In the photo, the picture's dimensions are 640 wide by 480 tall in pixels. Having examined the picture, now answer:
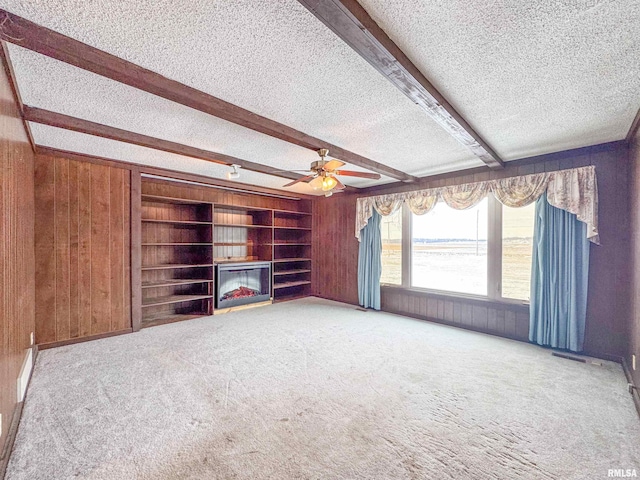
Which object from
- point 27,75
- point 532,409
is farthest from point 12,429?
point 532,409

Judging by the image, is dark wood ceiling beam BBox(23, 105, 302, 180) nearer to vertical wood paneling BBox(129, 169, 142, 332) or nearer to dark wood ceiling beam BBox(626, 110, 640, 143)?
vertical wood paneling BBox(129, 169, 142, 332)

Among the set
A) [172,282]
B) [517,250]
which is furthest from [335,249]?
[517,250]

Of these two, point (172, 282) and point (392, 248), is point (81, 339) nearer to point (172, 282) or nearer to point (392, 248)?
point (172, 282)

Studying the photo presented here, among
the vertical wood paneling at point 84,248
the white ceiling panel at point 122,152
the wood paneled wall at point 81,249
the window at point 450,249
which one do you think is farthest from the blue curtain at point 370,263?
the vertical wood paneling at point 84,248

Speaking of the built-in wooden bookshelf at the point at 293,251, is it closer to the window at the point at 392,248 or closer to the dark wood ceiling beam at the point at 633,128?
the window at the point at 392,248

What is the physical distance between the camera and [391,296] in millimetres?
5133

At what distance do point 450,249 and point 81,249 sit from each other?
5145 mm

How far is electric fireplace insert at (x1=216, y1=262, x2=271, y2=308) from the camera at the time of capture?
510 cm

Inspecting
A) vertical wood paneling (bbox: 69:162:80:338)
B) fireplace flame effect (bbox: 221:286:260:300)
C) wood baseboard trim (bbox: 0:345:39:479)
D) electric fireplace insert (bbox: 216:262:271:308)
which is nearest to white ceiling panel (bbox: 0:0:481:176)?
vertical wood paneling (bbox: 69:162:80:338)

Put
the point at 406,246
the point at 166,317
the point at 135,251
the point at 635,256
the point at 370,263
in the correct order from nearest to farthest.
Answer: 1. the point at 635,256
2. the point at 135,251
3. the point at 166,317
4. the point at 406,246
5. the point at 370,263

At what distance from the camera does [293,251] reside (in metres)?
6.90

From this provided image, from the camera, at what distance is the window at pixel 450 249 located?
162 inches

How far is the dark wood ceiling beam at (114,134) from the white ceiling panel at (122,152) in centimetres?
44

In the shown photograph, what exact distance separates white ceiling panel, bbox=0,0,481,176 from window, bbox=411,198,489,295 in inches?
84.4
